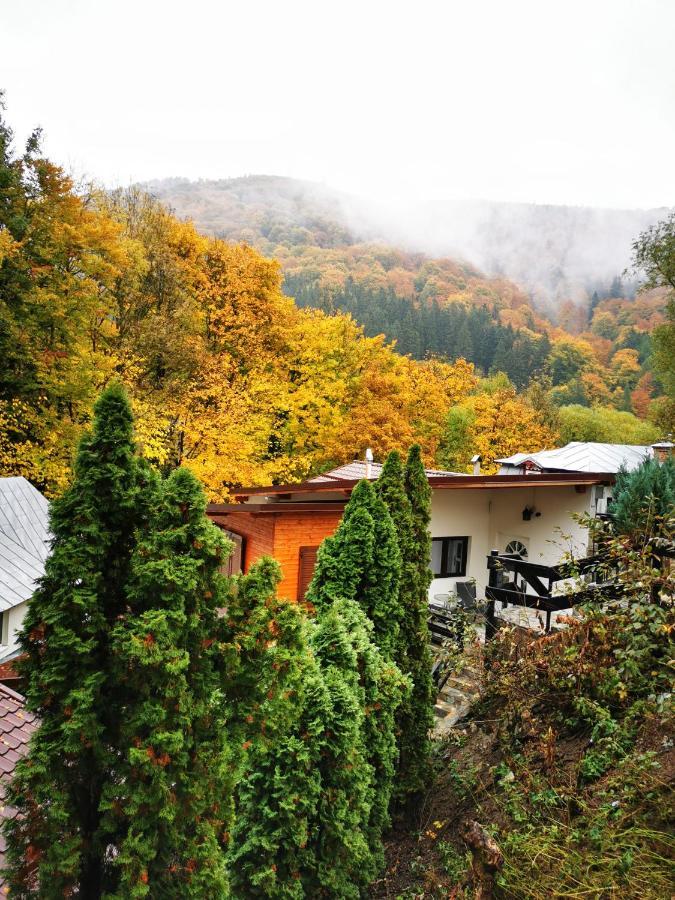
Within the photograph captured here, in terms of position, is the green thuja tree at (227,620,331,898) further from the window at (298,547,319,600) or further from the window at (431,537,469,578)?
the window at (431,537,469,578)

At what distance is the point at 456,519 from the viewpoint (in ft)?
47.5

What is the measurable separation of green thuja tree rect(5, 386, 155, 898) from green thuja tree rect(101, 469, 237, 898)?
10 cm

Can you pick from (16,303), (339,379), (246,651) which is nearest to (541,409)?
(339,379)

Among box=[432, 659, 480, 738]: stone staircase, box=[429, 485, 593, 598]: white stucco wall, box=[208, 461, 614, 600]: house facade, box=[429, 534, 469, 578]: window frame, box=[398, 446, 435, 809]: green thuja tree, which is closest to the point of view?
box=[398, 446, 435, 809]: green thuja tree

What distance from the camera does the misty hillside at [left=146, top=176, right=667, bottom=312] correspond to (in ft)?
340

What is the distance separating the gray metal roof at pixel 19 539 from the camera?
407 inches

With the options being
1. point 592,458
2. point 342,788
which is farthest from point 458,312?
point 342,788

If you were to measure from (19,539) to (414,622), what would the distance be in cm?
857

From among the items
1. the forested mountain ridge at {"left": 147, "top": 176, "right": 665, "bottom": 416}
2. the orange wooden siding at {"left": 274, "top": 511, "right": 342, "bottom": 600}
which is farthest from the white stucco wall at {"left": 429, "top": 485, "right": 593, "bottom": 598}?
the forested mountain ridge at {"left": 147, "top": 176, "right": 665, "bottom": 416}

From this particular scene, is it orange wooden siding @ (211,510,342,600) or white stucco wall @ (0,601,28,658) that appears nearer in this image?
white stucco wall @ (0,601,28,658)

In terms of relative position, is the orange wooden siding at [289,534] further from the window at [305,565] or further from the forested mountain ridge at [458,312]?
the forested mountain ridge at [458,312]

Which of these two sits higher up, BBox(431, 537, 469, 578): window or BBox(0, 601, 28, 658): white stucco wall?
BBox(431, 537, 469, 578): window

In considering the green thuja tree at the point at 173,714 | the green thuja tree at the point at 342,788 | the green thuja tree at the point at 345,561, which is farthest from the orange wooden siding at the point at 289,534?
the green thuja tree at the point at 173,714

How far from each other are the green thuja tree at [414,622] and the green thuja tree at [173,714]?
4.63 meters
